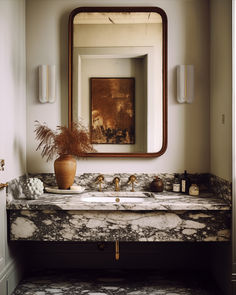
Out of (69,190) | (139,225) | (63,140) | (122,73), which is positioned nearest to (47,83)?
(63,140)

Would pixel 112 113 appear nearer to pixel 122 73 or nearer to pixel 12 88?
pixel 122 73

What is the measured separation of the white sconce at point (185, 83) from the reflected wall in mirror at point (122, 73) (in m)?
0.12

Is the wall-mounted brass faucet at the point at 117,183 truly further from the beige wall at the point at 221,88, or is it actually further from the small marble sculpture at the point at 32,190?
the beige wall at the point at 221,88

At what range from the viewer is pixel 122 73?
268 cm

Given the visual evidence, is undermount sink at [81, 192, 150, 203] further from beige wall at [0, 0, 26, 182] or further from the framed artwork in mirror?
beige wall at [0, 0, 26, 182]

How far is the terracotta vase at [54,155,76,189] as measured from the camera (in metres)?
2.52

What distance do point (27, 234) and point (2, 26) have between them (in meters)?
1.48

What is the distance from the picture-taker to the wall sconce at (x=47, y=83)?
2.67 metres

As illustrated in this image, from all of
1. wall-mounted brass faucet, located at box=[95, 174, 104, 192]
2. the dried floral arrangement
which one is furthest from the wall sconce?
wall-mounted brass faucet, located at box=[95, 174, 104, 192]

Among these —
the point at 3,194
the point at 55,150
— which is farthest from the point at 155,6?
the point at 3,194

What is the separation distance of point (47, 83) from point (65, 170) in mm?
772

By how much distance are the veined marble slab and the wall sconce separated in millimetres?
1012

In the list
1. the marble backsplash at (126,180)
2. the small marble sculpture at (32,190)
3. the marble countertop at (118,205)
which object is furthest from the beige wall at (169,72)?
the marble countertop at (118,205)

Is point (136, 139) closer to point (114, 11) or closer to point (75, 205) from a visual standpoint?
point (75, 205)
